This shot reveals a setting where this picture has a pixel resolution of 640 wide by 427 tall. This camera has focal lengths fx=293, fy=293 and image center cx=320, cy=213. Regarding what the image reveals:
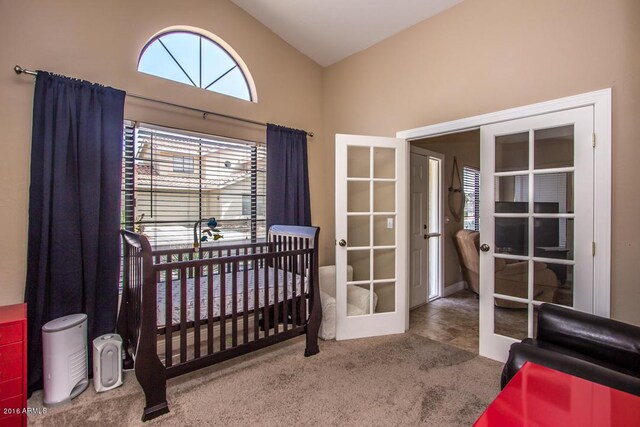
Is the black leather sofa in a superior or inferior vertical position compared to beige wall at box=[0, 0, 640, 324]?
inferior

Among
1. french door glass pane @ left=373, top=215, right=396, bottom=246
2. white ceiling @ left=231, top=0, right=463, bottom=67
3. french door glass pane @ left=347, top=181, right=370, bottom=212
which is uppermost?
white ceiling @ left=231, top=0, right=463, bottom=67

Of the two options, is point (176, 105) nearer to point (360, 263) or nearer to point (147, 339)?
point (147, 339)

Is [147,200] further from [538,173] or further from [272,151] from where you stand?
[538,173]

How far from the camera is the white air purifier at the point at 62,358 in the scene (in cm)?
182

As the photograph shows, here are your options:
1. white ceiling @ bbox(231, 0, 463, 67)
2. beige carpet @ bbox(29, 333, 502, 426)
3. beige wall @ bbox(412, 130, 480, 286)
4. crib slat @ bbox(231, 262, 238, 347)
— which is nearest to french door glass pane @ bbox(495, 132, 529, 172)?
white ceiling @ bbox(231, 0, 463, 67)

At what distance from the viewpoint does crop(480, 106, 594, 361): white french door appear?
2.02 metres

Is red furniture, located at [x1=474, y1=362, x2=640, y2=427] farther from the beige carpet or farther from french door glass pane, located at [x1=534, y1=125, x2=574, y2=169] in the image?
french door glass pane, located at [x1=534, y1=125, x2=574, y2=169]

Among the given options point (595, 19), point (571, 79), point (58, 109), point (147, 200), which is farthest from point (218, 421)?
point (595, 19)

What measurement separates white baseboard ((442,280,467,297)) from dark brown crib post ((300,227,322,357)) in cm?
258

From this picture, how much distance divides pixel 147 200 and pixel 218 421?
1.77 meters

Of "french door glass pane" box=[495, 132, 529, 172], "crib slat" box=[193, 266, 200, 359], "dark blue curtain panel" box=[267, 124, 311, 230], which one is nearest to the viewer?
"crib slat" box=[193, 266, 200, 359]

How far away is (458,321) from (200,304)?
109 inches

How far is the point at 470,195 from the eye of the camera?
4.93 meters

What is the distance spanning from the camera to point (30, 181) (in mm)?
1939
